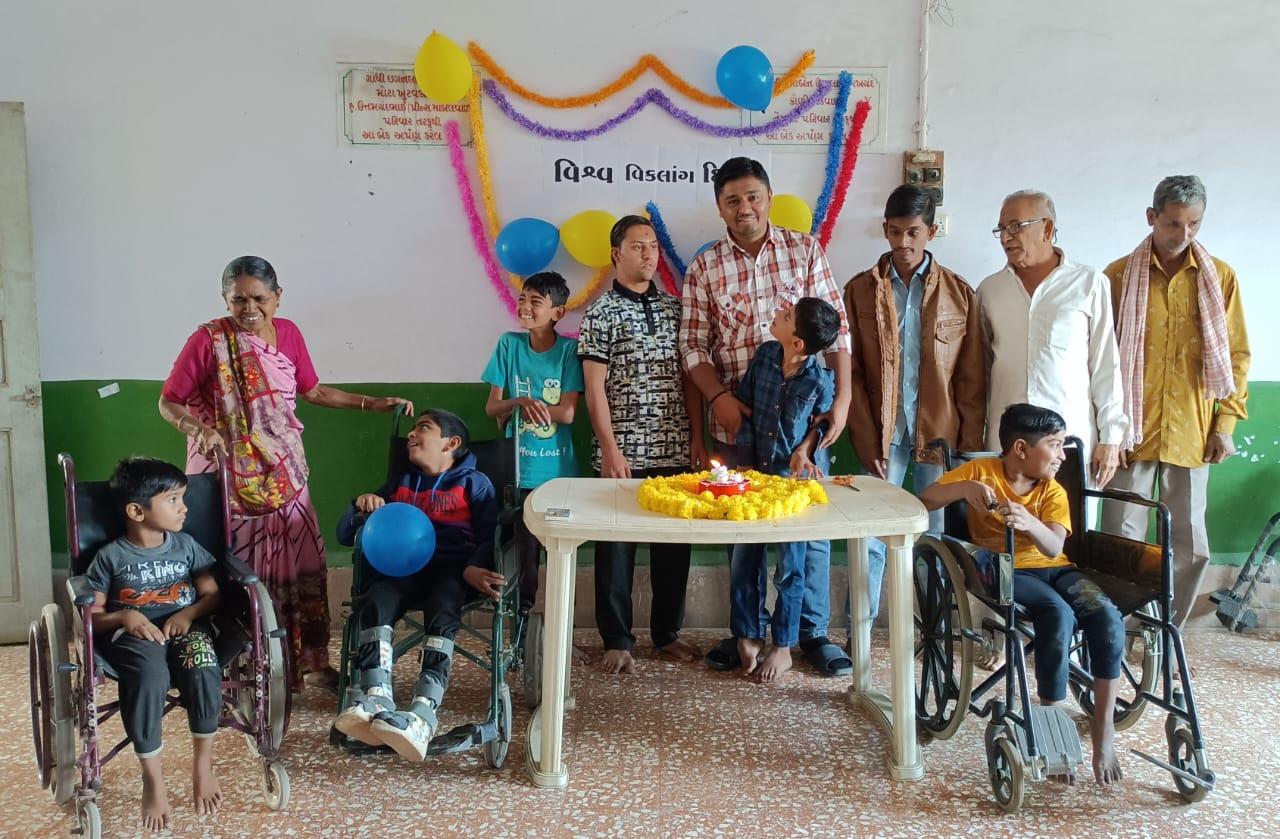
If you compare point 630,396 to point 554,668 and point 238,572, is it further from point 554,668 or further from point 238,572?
point 238,572

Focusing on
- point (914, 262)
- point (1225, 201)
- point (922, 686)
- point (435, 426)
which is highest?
point (1225, 201)

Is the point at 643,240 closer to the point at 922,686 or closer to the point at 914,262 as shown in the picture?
the point at 914,262

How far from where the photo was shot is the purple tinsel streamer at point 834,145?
3.61 m

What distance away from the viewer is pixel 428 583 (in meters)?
2.69

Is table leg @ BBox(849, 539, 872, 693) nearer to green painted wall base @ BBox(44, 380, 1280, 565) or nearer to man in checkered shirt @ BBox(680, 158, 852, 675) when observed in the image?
man in checkered shirt @ BBox(680, 158, 852, 675)

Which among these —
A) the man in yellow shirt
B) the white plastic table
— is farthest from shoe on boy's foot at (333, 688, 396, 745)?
the man in yellow shirt

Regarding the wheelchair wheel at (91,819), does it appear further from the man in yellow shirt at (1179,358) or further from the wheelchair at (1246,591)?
the wheelchair at (1246,591)

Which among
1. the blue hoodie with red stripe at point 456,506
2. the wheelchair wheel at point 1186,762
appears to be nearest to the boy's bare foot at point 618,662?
the blue hoodie with red stripe at point 456,506

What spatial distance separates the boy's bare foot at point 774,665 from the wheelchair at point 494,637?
2.68 ft

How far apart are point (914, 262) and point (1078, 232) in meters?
0.94

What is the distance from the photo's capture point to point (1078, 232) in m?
3.72

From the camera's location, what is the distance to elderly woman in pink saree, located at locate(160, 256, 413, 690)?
9.32 ft

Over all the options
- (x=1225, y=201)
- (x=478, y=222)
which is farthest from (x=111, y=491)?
(x=1225, y=201)

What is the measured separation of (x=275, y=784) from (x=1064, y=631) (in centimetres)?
208
